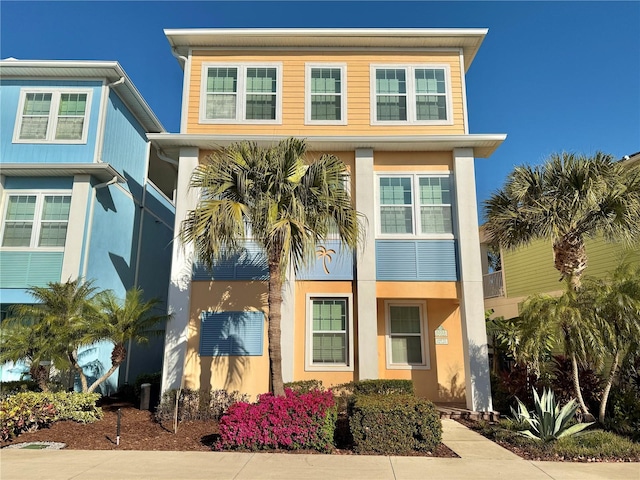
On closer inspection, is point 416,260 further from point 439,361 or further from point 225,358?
point 225,358

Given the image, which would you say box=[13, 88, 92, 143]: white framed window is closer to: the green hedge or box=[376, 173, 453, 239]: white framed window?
box=[376, 173, 453, 239]: white framed window

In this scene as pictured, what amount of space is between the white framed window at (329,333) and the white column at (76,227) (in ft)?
21.3

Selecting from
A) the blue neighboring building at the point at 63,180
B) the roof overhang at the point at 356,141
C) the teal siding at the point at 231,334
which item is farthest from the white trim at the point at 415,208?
the blue neighboring building at the point at 63,180

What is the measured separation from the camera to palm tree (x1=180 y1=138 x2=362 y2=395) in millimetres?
8258

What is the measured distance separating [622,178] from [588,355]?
4.06 meters

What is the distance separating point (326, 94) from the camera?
1253 cm

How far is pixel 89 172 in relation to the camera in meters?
12.5

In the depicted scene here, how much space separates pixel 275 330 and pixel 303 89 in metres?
7.24

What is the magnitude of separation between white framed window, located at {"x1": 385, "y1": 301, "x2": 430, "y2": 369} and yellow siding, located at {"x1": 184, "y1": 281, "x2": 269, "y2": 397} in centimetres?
345

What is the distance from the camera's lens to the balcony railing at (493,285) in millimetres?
20188

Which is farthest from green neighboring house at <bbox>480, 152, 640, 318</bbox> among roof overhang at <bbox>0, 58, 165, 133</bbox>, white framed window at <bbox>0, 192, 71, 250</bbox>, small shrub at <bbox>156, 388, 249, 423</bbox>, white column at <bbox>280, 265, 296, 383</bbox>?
white framed window at <bbox>0, 192, 71, 250</bbox>

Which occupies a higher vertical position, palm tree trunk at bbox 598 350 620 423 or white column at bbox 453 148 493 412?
white column at bbox 453 148 493 412

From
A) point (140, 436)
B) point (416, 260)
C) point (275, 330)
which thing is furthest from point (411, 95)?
point (140, 436)

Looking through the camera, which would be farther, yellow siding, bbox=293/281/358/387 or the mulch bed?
yellow siding, bbox=293/281/358/387
